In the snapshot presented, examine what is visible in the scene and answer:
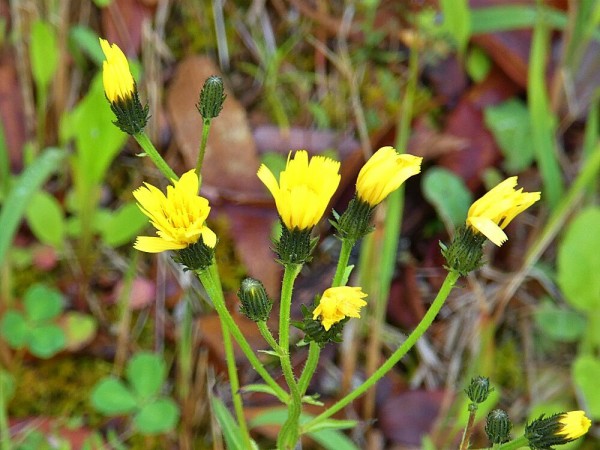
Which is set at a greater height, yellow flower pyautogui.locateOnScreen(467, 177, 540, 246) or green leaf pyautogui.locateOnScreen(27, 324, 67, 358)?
yellow flower pyautogui.locateOnScreen(467, 177, 540, 246)

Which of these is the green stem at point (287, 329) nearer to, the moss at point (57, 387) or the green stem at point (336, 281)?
the green stem at point (336, 281)

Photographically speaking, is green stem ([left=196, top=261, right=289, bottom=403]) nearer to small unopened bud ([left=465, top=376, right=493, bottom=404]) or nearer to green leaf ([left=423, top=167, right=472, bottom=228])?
small unopened bud ([left=465, top=376, right=493, bottom=404])

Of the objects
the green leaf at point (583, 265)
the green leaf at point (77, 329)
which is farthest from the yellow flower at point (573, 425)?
the green leaf at point (77, 329)

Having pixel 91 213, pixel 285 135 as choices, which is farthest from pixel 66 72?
pixel 285 135

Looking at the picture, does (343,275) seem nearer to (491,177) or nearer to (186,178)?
(186,178)

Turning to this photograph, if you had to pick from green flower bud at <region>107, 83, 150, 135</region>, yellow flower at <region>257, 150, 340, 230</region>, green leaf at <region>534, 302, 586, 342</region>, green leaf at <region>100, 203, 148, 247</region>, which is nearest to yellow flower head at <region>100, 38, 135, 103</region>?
green flower bud at <region>107, 83, 150, 135</region>
